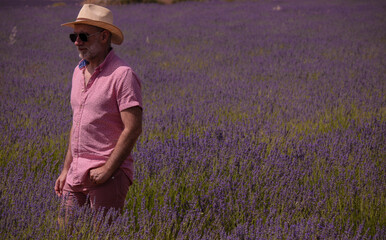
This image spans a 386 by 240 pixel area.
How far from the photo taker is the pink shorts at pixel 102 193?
71.6 inches

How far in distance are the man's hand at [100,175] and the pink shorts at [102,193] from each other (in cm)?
6

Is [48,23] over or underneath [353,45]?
over

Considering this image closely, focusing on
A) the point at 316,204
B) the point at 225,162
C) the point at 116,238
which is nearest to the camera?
the point at 116,238

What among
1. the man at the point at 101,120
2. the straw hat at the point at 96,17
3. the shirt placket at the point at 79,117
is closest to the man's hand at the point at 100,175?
the man at the point at 101,120

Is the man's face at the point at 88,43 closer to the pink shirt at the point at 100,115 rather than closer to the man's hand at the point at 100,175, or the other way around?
the pink shirt at the point at 100,115

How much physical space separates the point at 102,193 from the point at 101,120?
37 cm

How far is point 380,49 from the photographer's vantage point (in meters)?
8.59

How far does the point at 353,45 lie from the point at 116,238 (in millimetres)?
8938

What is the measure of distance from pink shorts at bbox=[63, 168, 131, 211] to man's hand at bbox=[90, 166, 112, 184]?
2.3 inches

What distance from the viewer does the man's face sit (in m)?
1.85

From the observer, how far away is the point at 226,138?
327cm

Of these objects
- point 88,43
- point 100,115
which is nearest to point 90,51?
point 88,43

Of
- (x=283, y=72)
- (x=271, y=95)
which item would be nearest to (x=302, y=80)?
(x=283, y=72)

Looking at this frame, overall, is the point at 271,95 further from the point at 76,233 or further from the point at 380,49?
the point at 380,49
